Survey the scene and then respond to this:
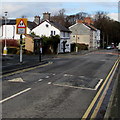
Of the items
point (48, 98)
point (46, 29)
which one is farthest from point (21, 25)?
point (46, 29)

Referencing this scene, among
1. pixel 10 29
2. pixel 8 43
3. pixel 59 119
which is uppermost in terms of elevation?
pixel 10 29

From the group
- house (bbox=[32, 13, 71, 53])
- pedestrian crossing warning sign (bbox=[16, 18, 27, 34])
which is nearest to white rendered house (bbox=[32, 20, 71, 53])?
house (bbox=[32, 13, 71, 53])

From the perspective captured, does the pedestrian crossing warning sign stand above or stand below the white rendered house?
below

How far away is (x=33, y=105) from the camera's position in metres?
7.46

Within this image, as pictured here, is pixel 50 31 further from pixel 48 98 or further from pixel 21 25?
pixel 48 98

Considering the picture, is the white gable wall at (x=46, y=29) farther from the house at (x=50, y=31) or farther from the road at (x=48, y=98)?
the road at (x=48, y=98)

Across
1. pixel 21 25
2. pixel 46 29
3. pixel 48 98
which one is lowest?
pixel 48 98

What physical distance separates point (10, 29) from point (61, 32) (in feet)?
46.4

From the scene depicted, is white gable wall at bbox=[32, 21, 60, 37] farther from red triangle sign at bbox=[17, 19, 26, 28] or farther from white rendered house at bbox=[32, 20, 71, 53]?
red triangle sign at bbox=[17, 19, 26, 28]

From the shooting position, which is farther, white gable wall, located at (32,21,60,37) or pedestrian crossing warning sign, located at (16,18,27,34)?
white gable wall, located at (32,21,60,37)

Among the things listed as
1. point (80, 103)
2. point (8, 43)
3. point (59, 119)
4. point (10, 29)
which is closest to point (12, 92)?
point (80, 103)

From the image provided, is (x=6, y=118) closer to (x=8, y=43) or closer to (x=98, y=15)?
(x=8, y=43)

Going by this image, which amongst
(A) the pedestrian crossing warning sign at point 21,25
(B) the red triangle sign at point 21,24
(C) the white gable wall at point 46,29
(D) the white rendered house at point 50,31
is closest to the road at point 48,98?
(A) the pedestrian crossing warning sign at point 21,25

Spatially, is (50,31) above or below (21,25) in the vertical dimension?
Result: above
